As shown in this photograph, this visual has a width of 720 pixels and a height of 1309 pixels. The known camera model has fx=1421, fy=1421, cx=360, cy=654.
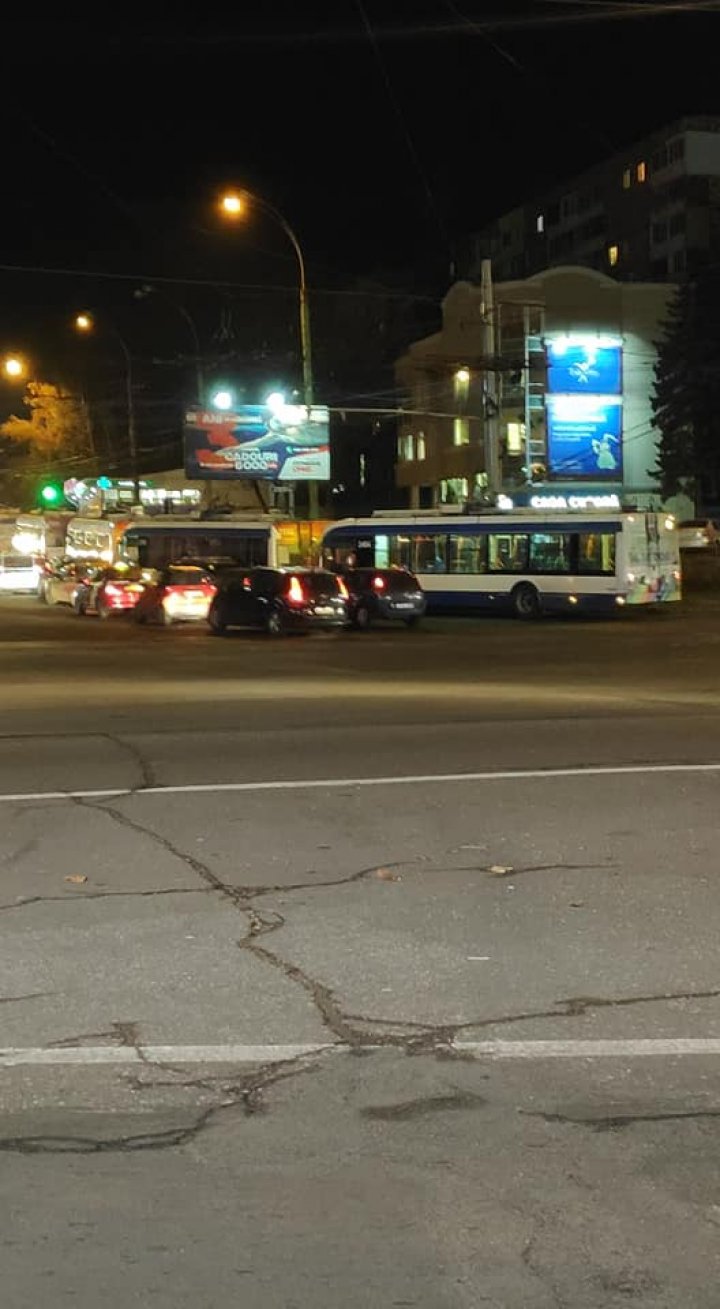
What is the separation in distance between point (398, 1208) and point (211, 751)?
910 cm

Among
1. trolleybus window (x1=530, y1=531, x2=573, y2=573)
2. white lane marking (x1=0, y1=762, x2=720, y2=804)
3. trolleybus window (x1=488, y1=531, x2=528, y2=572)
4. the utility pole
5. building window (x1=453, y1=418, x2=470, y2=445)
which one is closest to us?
white lane marking (x1=0, y1=762, x2=720, y2=804)

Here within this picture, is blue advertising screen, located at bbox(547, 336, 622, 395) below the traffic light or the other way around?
the other way around

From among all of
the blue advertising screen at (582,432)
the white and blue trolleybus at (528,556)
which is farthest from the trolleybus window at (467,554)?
the blue advertising screen at (582,432)

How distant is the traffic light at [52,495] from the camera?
209 feet

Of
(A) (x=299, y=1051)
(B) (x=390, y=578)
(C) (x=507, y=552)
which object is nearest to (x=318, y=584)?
(B) (x=390, y=578)

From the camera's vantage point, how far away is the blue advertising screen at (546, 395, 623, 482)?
50.6 metres

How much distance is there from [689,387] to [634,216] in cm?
2768

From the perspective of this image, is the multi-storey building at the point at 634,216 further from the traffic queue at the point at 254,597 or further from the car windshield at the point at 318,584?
the car windshield at the point at 318,584

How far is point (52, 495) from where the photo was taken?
6366cm

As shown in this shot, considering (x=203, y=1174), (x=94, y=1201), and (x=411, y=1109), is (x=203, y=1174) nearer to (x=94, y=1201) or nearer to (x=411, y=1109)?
(x=94, y=1201)

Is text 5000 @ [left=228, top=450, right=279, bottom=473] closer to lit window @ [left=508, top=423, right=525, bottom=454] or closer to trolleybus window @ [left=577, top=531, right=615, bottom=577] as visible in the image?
trolleybus window @ [left=577, top=531, right=615, bottom=577]

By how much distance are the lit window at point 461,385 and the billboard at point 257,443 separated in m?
14.0

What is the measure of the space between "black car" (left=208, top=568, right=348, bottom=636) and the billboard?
18593 millimetres

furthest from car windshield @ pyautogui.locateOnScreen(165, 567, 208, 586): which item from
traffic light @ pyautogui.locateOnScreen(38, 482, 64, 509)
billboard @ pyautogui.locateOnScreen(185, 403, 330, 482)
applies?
traffic light @ pyautogui.locateOnScreen(38, 482, 64, 509)
